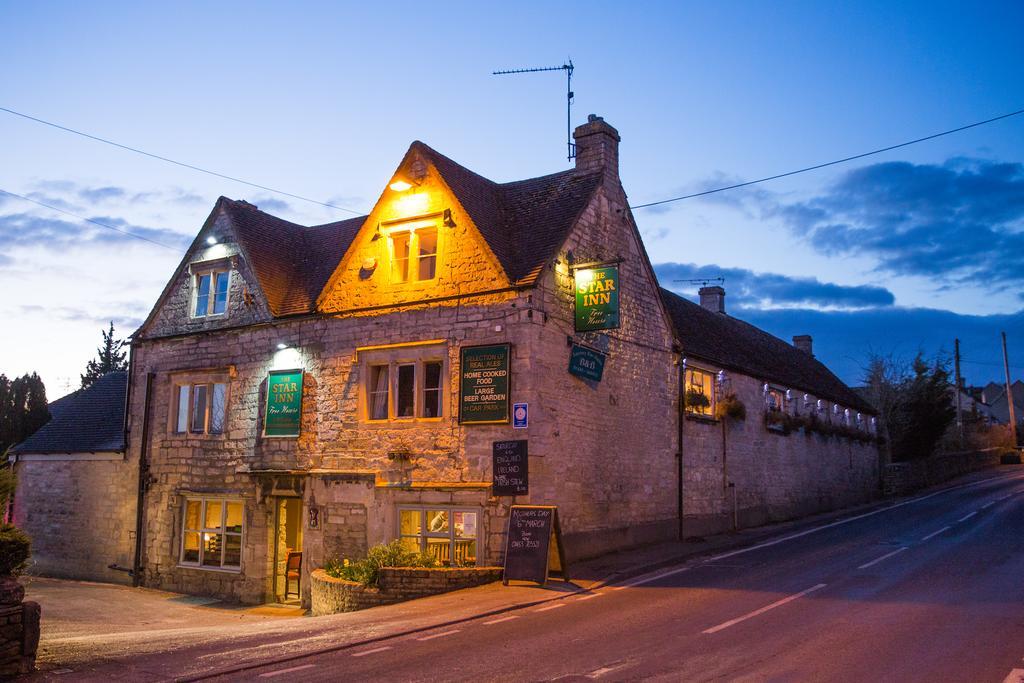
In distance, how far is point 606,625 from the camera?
11570 mm

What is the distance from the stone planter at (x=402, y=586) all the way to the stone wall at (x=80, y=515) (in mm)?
9961

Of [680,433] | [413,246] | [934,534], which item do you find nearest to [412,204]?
[413,246]

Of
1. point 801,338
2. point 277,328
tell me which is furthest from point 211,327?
point 801,338

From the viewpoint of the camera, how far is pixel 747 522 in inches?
997

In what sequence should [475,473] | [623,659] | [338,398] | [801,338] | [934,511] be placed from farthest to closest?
[801,338], [934,511], [338,398], [475,473], [623,659]

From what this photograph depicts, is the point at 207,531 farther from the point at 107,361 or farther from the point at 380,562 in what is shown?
the point at 107,361

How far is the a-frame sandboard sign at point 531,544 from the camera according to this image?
15.7 m

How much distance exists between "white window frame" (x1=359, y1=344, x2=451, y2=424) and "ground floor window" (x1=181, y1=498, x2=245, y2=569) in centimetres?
499

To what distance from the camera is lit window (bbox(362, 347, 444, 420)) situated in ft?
60.5

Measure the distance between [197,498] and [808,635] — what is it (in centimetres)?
1676

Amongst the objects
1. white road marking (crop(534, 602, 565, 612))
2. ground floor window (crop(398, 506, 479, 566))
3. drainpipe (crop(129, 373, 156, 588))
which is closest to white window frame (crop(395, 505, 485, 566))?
ground floor window (crop(398, 506, 479, 566))

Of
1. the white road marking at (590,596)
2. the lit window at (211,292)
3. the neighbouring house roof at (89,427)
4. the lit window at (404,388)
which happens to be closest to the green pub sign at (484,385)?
the lit window at (404,388)

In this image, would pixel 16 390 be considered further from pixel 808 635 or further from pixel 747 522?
pixel 808 635

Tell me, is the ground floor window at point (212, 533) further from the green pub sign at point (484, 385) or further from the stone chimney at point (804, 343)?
the stone chimney at point (804, 343)
